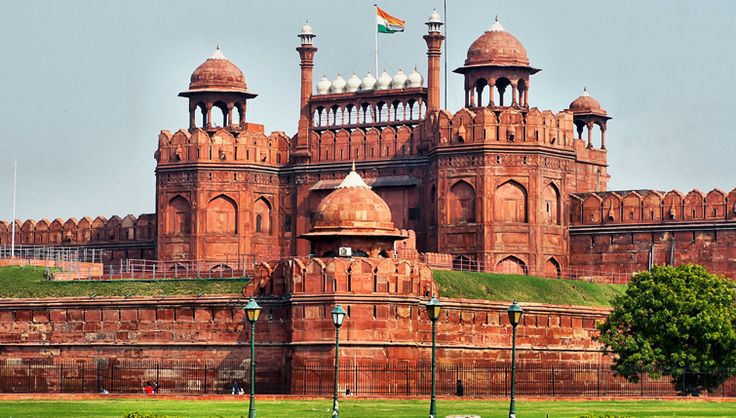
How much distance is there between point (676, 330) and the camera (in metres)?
76.8

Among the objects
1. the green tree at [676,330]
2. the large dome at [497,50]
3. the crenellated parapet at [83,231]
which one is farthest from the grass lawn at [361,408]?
the crenellated parapet at [83,231]

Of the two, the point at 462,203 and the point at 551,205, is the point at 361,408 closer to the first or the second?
the point at 462,203

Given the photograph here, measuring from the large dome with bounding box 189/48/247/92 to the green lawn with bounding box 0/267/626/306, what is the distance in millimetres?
14398

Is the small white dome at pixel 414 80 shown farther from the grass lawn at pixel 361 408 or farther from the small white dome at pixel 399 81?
the grass lawn at pixel 361 408

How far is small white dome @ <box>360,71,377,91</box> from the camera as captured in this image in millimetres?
97312

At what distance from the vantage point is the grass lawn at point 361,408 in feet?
191

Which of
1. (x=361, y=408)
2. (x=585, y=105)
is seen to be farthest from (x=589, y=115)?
(x=361, y=408)

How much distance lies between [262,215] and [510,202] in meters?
13.1

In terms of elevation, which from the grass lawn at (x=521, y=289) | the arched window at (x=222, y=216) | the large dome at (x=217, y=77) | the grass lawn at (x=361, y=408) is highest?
the large dome at (x=217, y=77)

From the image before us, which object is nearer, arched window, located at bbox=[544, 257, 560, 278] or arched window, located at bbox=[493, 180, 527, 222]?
arched window, located at bbox=[493, 180, 527, 222]

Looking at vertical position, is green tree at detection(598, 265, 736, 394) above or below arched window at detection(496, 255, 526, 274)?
below

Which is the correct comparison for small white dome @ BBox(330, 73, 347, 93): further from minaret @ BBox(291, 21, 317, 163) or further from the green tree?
the green tree

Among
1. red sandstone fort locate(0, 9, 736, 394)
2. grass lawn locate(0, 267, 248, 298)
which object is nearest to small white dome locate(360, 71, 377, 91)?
red sandstone fort locate(0, 9, 736, 394)

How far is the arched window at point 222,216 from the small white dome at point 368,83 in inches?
304
